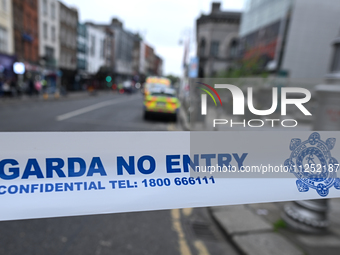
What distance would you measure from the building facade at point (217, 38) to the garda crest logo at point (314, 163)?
37063mm

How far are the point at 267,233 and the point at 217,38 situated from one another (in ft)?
127

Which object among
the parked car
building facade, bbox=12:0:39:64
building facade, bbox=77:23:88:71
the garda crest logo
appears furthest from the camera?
building facade, bbox=77:23:88:71

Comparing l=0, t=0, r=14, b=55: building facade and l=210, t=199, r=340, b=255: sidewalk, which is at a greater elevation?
l=0, t=0, r=14, b=55: building facade

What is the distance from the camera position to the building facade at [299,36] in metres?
16.2

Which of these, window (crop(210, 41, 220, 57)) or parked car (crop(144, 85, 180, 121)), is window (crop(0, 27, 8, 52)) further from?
window (crop(210, 41, 220, 57))

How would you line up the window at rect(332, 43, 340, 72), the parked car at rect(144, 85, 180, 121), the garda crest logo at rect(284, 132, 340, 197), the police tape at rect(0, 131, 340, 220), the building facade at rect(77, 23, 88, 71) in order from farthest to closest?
the building facade at rect(77, 23, 88, 71)
the parked car at rect(144, 85, 180, 121)
the window at rect(332, 43, 340, 72)
the garda crest logo at rect(284, 132, 340, 197)
the police tape at rect(0, 131, 340, 220)

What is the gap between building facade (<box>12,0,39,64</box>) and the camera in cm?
1817

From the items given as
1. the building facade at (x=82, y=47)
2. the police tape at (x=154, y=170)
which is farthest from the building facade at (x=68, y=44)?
the police tape at (x=154, y=170)

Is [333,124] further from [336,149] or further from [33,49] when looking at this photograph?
[33,49]

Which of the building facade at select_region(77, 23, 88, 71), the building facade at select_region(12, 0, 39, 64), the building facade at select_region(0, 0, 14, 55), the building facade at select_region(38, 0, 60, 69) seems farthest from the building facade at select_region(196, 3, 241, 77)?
the building facade at select_region(0, 0, 14, 55)

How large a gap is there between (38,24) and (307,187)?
2412cm

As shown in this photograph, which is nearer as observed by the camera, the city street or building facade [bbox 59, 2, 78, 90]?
the city street

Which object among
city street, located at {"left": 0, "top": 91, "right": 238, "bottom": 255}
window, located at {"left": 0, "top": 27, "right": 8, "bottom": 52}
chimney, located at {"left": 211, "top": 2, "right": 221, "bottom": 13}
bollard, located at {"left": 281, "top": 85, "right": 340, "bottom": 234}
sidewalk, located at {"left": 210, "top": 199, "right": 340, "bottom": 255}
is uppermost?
chimney, located at {"left": 211, "top": 2, "right": 221, "bottom": 13}

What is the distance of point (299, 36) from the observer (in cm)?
1775
